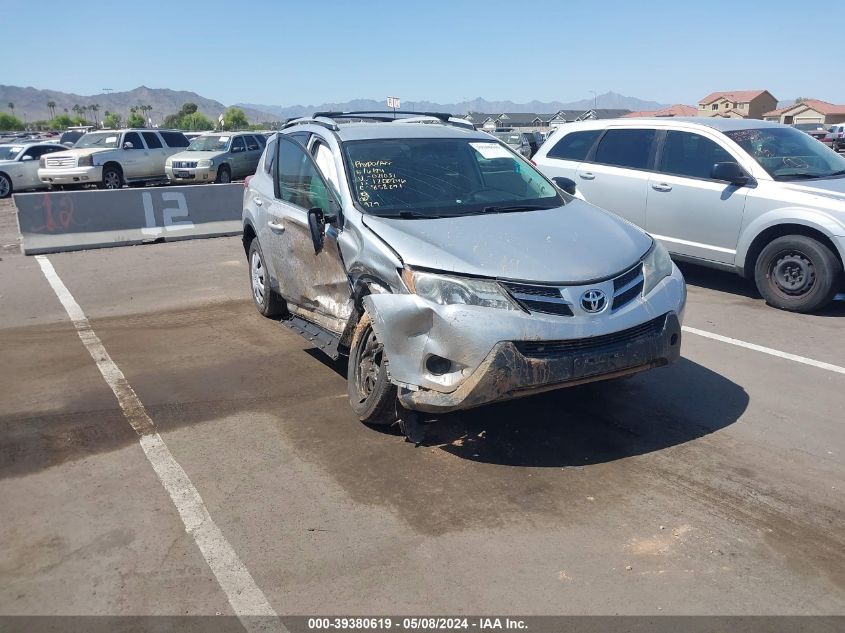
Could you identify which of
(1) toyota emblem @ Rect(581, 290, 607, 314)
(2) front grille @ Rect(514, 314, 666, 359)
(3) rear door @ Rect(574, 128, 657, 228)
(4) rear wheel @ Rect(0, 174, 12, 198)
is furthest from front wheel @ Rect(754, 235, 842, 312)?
(4) rear wheel @ Rect(0, 174, 12, 198)

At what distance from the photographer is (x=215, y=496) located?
4062 mm

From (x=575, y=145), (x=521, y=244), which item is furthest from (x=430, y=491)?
(x=575, y=145)

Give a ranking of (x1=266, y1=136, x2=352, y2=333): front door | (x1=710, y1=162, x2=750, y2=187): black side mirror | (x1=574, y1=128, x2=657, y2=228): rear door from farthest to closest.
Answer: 1. (x1=574, y1=128, x2=657, y2=228): rear door
2. (x1=710, y1=162, x2=750, y2=187): black side mirror
3. (x1=266, y1=136, x2=352, y2=333): front door

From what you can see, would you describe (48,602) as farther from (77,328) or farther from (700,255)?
(700,255)

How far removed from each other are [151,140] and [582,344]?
21.7m

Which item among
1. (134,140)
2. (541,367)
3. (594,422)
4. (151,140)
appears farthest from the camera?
(151,140)

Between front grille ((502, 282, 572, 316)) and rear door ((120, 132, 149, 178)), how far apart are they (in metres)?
20.3

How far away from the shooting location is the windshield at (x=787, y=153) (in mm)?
7914

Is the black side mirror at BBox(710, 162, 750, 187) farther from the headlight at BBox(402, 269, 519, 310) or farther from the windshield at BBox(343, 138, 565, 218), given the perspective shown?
the headlight at BBox(402, 269, 519, 310)

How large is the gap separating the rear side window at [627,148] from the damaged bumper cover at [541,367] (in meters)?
5.19

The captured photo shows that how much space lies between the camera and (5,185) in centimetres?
2192

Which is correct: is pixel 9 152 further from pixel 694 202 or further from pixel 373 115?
pixel 694 202

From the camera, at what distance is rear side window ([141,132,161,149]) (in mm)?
22688

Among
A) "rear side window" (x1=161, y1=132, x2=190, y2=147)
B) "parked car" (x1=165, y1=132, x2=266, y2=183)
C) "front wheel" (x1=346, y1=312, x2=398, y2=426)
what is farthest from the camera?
"rear side window" (x1=161, y1=132, x2=190, y2=147)
